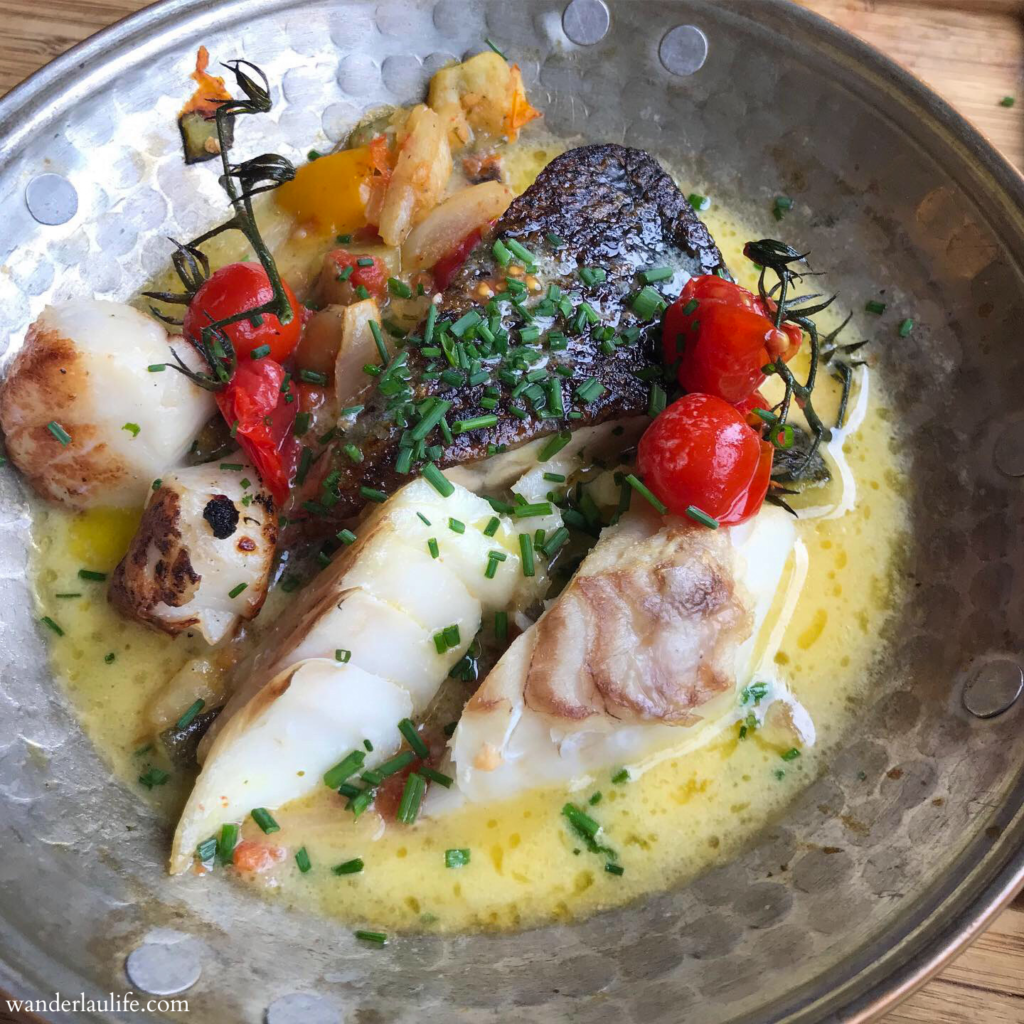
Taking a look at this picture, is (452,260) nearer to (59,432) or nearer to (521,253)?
(521,253)

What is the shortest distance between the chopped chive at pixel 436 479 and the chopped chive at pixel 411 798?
30.7 inches

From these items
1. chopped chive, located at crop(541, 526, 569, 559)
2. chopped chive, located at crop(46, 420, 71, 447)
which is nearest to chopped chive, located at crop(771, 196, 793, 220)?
chopped chive, located at crop(541, 526, 569, 559)

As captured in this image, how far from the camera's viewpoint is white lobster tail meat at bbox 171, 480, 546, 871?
2289 millimetres

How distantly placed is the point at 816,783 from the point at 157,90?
315 centimetres

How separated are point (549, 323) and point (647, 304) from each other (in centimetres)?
31

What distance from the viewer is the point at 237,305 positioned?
2670mm

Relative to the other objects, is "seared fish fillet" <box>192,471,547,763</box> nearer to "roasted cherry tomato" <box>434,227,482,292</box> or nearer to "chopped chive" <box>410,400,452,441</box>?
"chopped chive" <box>410,400,452,441</box>

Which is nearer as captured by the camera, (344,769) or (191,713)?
(344,769)

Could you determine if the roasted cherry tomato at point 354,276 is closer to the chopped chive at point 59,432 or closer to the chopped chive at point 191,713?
the chopped chive at point 59,432

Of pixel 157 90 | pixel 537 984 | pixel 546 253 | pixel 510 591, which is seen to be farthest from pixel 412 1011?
pixel 157 90

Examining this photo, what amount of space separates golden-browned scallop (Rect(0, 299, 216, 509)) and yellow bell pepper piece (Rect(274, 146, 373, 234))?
83 cm

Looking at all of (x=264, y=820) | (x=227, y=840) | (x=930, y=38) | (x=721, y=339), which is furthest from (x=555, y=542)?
(x=930, y=38)

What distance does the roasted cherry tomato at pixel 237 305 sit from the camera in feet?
8.75

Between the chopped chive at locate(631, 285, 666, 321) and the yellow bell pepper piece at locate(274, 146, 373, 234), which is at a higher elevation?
the yellow bell pepper piece at locate(274, 146, 373, 234)
